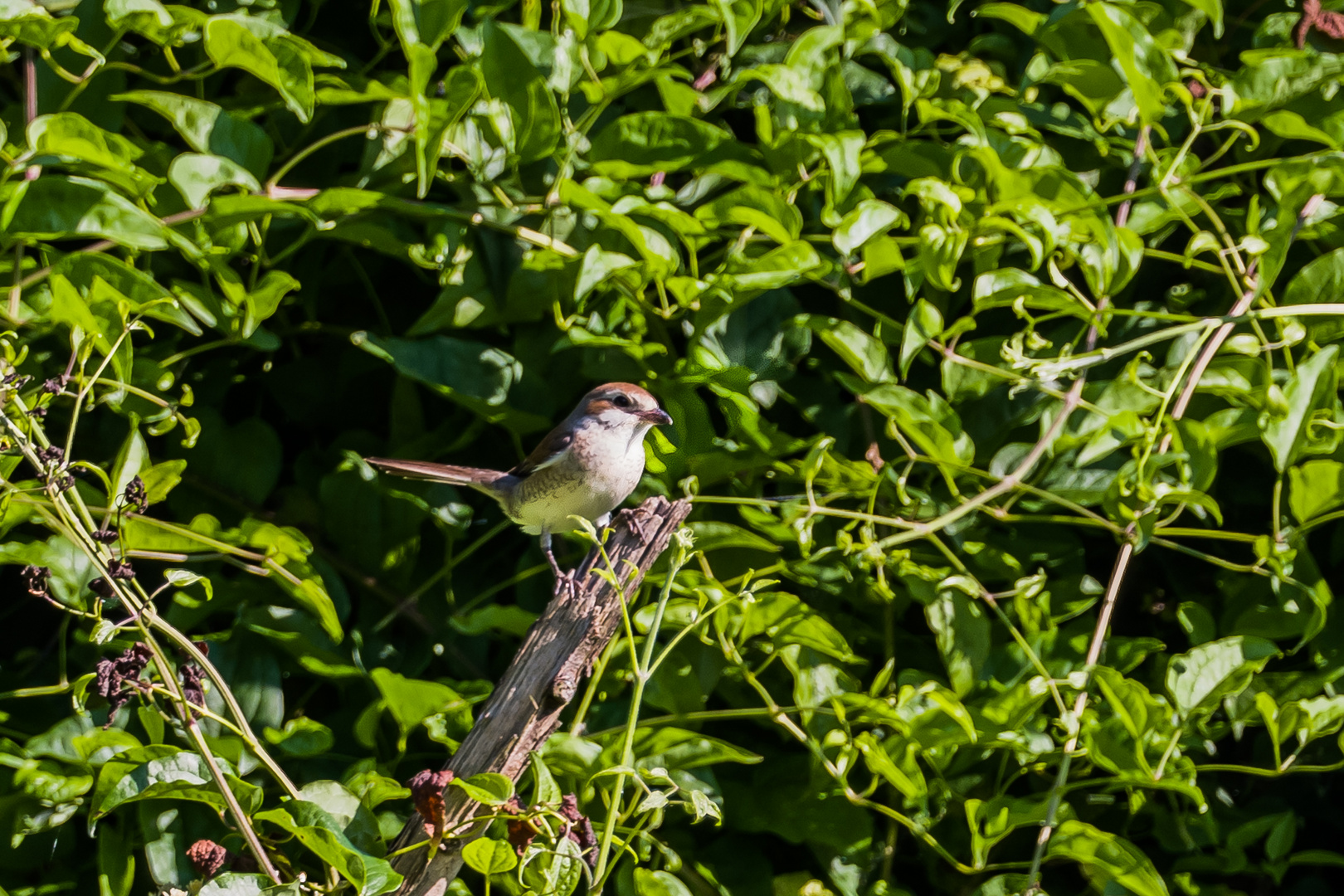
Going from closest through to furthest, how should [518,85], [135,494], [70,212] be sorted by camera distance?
[135,494] → [70,212] → [518,85]

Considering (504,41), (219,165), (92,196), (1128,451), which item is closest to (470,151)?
(504,41)

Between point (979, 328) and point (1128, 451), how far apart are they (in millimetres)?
485

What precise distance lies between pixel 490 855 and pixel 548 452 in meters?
0.98

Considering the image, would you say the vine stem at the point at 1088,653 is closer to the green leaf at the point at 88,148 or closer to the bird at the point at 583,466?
the bird at the point at 583,466

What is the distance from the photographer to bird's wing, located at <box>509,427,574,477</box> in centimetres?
261

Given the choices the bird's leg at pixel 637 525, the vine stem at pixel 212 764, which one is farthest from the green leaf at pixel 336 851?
the bird's leg at pixel 637 525

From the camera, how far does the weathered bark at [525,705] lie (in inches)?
80.1

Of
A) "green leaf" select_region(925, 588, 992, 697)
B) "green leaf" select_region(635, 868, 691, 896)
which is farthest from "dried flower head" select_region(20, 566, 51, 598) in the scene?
"green leaf" select_region(925, 588, 992, 697)

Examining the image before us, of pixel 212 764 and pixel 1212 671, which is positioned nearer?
pixel 212 764

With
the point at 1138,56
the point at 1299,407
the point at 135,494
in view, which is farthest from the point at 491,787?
the point at 1138,56

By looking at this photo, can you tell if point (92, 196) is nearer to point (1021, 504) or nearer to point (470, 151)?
point (470, 151)

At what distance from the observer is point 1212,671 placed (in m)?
2.45

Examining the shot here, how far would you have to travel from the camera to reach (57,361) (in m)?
2.65

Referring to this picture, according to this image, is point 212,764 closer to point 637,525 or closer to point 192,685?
point 192,685
